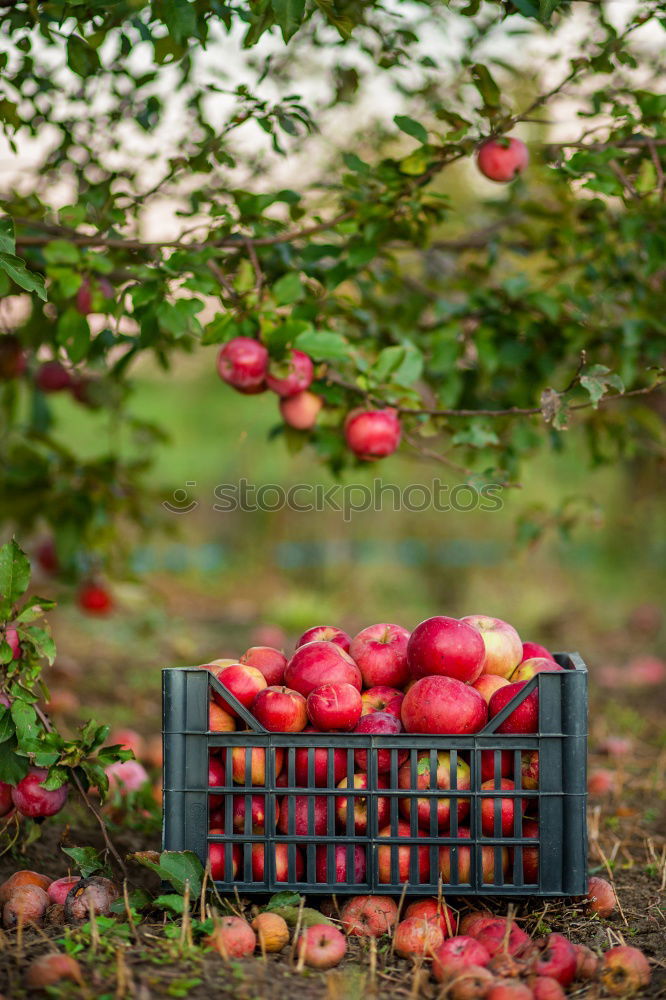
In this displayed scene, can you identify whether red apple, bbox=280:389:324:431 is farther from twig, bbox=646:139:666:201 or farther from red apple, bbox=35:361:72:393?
red apple, bbox=35:361:72:393

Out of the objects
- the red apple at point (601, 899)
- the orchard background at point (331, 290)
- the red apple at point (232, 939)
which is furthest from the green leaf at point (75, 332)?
the red apple at point (601, 899)

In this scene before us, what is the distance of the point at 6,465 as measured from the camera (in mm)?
2887

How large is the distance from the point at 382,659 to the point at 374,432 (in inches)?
23.4

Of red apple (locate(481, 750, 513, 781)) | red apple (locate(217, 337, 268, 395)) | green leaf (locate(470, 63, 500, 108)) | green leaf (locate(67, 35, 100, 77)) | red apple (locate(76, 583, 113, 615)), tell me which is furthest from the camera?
red apple (locate(76, 583, 113, 615))

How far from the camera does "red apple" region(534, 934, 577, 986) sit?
4.18 ft

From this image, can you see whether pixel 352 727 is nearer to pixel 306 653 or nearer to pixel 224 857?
pixel 306 653

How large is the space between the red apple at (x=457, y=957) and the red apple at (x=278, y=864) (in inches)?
9.6

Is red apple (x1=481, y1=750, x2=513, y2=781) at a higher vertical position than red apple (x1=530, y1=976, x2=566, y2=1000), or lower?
higher

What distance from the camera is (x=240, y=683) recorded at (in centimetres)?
149

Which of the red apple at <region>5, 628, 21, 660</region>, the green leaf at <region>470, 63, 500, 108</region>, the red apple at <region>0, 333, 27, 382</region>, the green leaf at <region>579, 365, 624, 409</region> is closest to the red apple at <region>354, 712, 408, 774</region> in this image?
the red apple at <region>5, 628, 21, 660</region>

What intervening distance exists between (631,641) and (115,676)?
2885 millimetres

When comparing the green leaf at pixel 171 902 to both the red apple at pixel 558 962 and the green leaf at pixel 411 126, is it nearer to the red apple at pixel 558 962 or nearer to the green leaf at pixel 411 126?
the red apple at pixel 558 962

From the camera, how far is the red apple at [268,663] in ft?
5.19

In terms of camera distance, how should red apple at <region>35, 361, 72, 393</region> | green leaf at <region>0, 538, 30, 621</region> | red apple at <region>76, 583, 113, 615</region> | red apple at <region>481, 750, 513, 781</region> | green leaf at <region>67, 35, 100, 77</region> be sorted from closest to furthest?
red apple at <region>481, 750, 513, 781</region>
green leaf at <region>0, 538, 30, 621</region>
green leaf at <region>67, 35, 100, 77</region>
red apple at <region>35, 361, 72, 393</region>
red apple at <region>76, 583, 113, 615</region>
